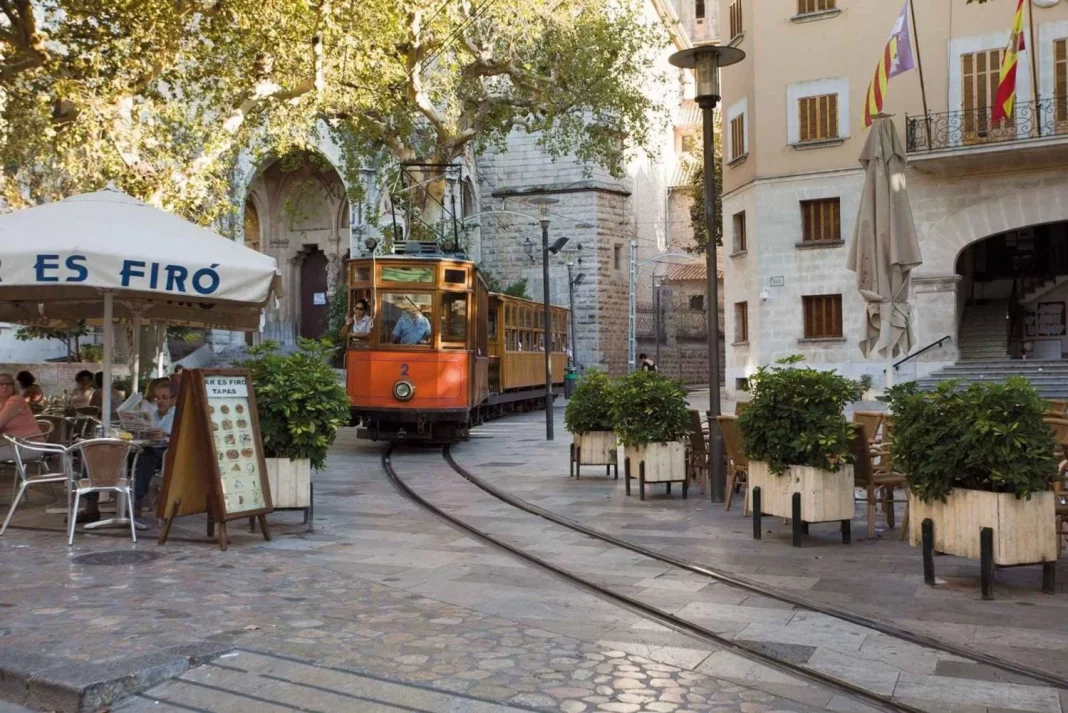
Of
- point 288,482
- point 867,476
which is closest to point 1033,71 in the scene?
point 867,476

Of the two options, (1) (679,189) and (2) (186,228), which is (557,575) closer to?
(2) (186,228)

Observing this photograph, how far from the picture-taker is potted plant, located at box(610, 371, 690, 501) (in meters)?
10.7

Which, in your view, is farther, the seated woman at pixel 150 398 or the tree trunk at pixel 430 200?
the tree trunk at pixel 430 200

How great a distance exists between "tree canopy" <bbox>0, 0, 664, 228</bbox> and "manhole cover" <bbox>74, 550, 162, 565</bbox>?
867cm

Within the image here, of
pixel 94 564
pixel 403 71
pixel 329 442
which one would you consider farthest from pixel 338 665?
pixel 403 71

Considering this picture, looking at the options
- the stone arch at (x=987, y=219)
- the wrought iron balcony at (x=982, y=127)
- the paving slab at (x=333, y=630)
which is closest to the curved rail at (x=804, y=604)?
the paving slab at (x=333, y=630)

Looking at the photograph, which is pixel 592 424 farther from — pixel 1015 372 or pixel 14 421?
pixel 1015 372

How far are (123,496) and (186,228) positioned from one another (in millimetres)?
2317

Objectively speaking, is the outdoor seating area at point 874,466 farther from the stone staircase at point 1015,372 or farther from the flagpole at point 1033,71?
the flagpole at point 1033,71

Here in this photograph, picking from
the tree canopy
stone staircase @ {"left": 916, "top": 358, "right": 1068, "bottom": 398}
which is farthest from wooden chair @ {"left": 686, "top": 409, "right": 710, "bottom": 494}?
stone staircase @ {"left": 916, "top": 358, "right": 1068, "bottom": 398}

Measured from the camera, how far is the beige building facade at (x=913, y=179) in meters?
23.0

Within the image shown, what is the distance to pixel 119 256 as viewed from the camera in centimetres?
802

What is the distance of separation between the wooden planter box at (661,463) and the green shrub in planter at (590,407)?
1.45 m

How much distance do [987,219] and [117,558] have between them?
2127 centimetres
